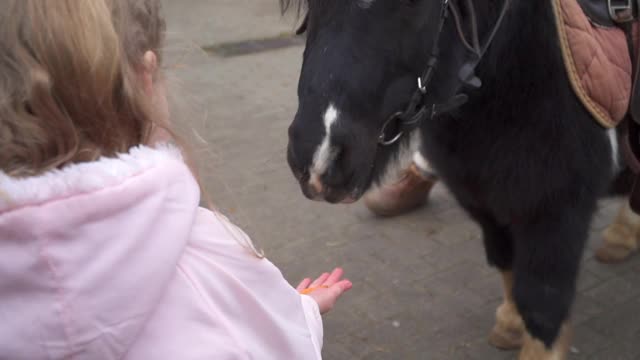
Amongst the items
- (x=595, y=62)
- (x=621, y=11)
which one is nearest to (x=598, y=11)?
(x=621, y=11)

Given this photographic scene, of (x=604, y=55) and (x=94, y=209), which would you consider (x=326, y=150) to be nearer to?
(x=94, y=209)

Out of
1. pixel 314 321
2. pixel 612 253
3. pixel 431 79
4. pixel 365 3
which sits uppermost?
pixel 365 3

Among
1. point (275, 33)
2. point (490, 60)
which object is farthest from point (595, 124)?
point (275, 33)

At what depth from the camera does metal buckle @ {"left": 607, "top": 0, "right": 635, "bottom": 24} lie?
1.96 m

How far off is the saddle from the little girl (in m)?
1.26

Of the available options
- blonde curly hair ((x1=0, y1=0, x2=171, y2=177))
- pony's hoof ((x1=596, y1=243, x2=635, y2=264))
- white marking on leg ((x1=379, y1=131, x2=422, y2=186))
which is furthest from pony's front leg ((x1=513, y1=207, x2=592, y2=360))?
blonde curly hair ((x1=0, y1=0, x2=171, y2=177))

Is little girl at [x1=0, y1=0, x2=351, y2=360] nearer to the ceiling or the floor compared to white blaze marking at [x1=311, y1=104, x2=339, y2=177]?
nearer to the ceiling

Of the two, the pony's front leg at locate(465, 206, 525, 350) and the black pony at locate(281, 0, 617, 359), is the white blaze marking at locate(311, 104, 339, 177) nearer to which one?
the black pony at locate(281, 0, 617, 359)

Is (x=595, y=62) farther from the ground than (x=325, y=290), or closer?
farther from the ground

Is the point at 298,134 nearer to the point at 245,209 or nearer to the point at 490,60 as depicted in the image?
the point at 490,60

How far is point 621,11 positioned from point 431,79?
73cm

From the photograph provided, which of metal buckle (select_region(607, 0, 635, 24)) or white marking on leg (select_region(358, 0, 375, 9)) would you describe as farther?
metal buckle (select_region(607, 0, 635, 24))

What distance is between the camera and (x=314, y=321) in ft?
3.92

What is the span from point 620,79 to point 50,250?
1.64 meters
